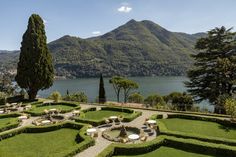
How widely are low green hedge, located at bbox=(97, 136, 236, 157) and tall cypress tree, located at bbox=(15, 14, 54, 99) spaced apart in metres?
24.6

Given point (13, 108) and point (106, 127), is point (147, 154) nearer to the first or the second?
point (106, 127)

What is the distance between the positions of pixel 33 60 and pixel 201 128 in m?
26.5

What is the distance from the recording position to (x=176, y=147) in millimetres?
17344

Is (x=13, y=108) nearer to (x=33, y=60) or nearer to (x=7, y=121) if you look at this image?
(x=7, y=121)

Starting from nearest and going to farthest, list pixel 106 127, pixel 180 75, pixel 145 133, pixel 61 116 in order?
pixel 145 133 < pixel 106 127 < pixel 61 116 < pixel 180 75

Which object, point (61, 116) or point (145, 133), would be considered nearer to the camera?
point (145, 133)

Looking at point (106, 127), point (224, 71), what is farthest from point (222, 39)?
point (106, 127)

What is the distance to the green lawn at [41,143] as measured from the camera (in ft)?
53.1

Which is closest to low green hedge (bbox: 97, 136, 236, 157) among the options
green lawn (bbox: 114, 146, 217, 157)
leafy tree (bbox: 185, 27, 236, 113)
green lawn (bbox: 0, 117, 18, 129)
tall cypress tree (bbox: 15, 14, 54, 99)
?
green lawn (bbox: 114, 146, 217, 157)

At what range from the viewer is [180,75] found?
198750 millimetres

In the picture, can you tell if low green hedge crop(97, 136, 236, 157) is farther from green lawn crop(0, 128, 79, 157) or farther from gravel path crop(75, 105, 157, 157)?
green lawn crop(0, 128, 79, 157)

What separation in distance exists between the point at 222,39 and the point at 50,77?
27.1 metres

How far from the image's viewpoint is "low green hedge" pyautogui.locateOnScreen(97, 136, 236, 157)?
1559 centimetres

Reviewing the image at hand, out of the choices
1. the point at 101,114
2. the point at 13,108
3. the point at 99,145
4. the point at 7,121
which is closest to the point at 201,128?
the point at 99,145
